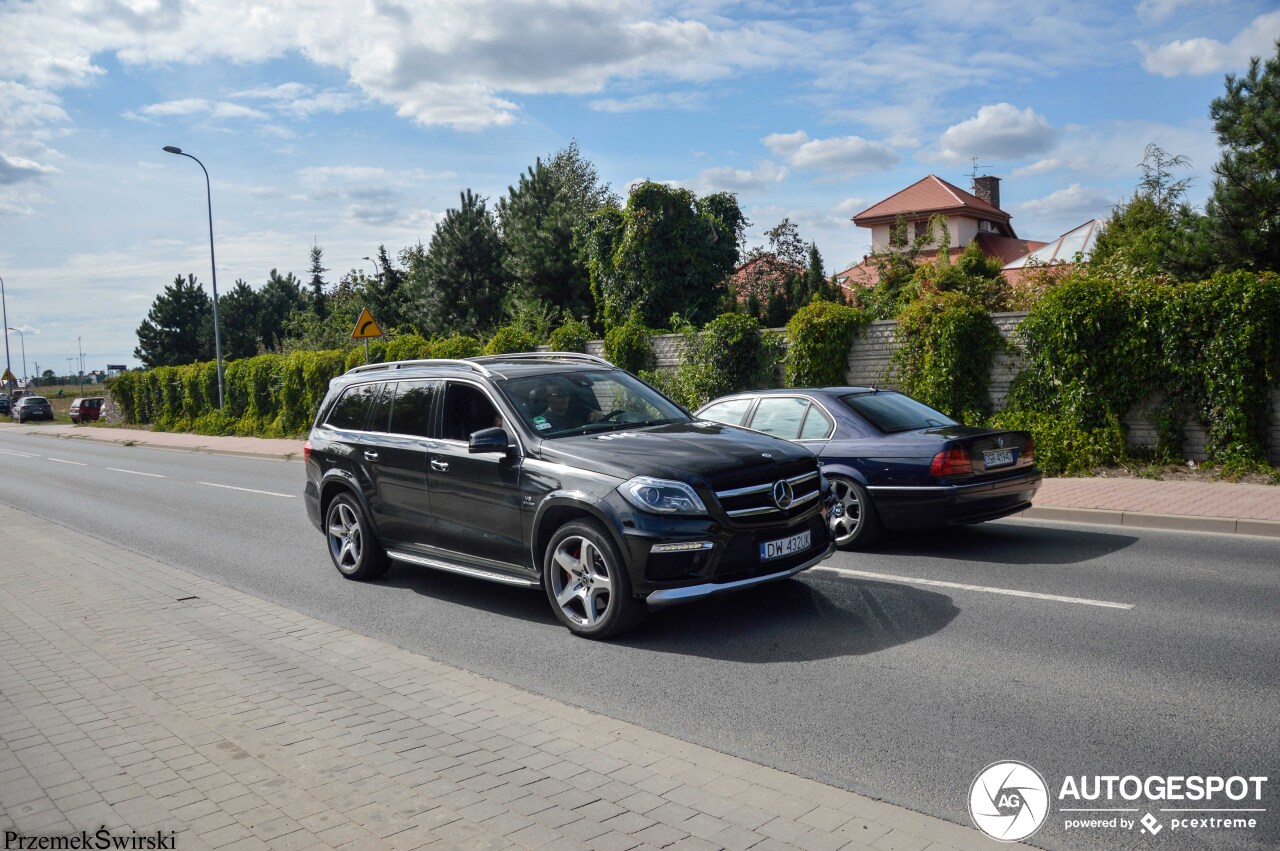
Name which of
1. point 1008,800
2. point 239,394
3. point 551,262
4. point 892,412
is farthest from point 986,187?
point 1008,800

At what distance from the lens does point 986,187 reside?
64.4 metres

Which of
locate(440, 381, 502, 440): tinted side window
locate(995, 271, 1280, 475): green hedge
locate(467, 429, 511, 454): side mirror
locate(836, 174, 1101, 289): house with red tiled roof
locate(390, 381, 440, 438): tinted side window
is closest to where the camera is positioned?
locate(467, 429, 511, 454): side mirror

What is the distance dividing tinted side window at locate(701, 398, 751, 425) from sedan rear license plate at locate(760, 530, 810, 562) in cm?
350

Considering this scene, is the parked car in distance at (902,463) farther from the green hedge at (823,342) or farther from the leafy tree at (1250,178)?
the leafy tree at (1250,178)

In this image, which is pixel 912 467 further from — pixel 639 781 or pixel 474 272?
pixel 474 272

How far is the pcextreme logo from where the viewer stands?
370 cm

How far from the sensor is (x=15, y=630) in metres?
7.19

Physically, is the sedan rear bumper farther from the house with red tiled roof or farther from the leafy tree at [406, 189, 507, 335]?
the house with red tiled roof

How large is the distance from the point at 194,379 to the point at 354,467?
111 feet

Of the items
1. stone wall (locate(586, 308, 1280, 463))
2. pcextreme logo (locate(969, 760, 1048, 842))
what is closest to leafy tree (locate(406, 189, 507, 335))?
stone wall (locate(586, 308, 1280, 463))

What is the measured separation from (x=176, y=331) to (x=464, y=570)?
8750 centimetres

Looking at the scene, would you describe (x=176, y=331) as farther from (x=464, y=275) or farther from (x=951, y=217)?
(x=951, y=217)

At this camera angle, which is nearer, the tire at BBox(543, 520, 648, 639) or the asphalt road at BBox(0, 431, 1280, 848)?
the asphalt road at BBox(0, 431, 1280, 848)

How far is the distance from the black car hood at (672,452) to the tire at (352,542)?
8.08ft
